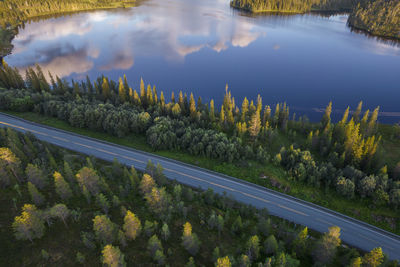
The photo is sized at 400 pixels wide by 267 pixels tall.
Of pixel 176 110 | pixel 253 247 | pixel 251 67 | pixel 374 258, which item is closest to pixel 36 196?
pixel 253 247

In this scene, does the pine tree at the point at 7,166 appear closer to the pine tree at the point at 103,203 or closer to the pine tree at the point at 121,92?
the pine tree at the point at 103,203

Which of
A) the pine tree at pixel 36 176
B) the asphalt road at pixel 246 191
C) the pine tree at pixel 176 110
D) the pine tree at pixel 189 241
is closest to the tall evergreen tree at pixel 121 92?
the pine tree at pixel 176 110

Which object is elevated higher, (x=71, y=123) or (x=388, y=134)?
(x=71, y=123)

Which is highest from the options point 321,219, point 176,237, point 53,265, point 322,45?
point 322,45

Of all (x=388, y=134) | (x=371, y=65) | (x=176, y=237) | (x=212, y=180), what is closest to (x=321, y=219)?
(x=212, y=180)

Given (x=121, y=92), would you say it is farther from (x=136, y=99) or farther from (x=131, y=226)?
(x=131, y=226)

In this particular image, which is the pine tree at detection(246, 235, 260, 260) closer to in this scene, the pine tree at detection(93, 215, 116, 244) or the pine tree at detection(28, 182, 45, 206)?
the pine tree at detection(93, 215, 116, 244)

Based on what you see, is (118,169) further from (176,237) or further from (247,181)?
(247,181)
